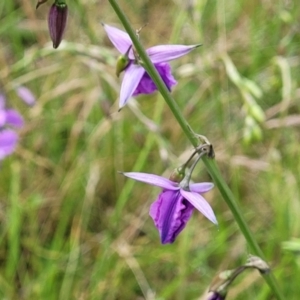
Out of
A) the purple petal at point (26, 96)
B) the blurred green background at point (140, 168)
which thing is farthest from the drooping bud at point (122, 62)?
the purple petal at point (26, 96)

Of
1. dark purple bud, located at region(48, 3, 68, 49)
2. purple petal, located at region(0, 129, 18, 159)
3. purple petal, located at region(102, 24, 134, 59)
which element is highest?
dark purple bud, located at region(48, 3, 68, 49)

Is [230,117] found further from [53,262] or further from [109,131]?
[53,262]

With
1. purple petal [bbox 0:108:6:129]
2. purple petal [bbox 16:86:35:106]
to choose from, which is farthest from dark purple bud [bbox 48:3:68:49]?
purple petal [bbox 16:86:35:106]

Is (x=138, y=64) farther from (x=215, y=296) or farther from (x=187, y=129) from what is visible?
(x=215, y=296)

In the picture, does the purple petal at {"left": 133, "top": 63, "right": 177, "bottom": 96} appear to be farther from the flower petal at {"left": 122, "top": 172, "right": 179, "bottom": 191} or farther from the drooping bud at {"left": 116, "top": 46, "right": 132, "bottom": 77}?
the flower petal at {"left": 122, "top": 172, "right": 179, "bottom": 191}

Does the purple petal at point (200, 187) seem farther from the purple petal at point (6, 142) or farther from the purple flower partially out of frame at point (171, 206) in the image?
the purple petal at point (6, 142)

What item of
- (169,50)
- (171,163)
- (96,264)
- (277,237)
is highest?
(169,50)

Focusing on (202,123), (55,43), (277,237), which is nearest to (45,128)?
(202,123)
